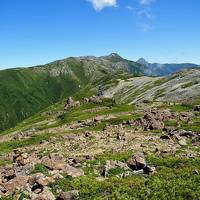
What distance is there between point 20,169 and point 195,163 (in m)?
14.4

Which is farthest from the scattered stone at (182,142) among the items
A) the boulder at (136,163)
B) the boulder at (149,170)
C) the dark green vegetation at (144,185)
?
the boulder at (149,170)

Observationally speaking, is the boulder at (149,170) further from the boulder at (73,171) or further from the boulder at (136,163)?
the boulder at (73,171)

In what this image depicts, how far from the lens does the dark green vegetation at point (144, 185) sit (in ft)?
84.7

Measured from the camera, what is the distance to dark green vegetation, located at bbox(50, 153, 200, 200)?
2580cm

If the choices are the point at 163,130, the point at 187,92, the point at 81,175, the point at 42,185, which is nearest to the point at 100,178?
the point at 81,175

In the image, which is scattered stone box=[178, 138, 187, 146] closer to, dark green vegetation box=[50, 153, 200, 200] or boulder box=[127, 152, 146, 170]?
dark green vegetation box=[50, 153, 200, 200]

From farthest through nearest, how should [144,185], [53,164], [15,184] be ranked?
[53,164], [15,184], [144,185]

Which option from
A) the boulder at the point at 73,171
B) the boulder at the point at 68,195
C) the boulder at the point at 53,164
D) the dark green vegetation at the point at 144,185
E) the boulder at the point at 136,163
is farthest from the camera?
the boulder at the point at 136,163

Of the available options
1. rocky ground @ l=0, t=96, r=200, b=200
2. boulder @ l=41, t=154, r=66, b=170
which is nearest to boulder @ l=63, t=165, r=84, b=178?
rocky ground @ l=0, t=96, r=200, b=200

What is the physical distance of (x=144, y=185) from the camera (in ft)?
90.6

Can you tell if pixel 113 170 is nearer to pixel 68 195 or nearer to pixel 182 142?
pixel 68 195

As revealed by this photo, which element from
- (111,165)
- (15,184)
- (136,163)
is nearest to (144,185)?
(136,163)

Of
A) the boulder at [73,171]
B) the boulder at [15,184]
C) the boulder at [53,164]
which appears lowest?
the boulder at [15,184]

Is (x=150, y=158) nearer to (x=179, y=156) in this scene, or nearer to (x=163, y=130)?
(x=179, y=156)
